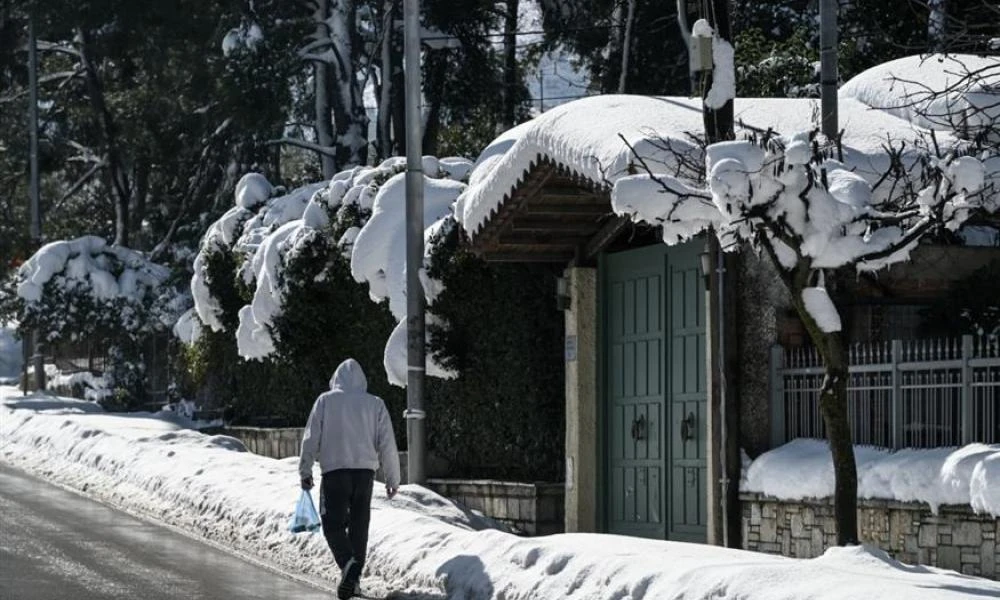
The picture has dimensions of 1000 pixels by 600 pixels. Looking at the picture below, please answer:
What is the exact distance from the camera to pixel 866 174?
584 inches

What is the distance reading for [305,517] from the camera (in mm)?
14609

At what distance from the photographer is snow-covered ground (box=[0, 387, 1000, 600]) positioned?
11227mm

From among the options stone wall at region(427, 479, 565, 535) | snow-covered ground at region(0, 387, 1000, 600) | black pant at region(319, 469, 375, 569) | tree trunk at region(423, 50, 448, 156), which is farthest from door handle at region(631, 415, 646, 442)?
tree trunk at region(423, 50, 448, 156)

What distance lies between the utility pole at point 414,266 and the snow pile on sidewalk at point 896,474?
16.8 feet

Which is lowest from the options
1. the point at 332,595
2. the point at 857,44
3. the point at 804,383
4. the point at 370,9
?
the point at 332,595

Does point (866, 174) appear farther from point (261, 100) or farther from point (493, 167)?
point (261, 100)

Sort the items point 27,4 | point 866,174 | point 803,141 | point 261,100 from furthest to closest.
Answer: point 27,4, point 261,100, point 866,174, point 803,141

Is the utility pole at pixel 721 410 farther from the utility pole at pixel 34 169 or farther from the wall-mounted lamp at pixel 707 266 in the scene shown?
the utility pole at pixel 34 169

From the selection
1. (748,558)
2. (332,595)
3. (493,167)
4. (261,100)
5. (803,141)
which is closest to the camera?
(803,141)

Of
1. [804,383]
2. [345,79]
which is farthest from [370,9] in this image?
[804,383]

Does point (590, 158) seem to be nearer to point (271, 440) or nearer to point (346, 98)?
point (271, 440)

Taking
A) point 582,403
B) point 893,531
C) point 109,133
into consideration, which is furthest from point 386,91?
point 893,531

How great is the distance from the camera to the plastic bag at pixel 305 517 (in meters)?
14.6

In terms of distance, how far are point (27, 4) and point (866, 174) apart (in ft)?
104
